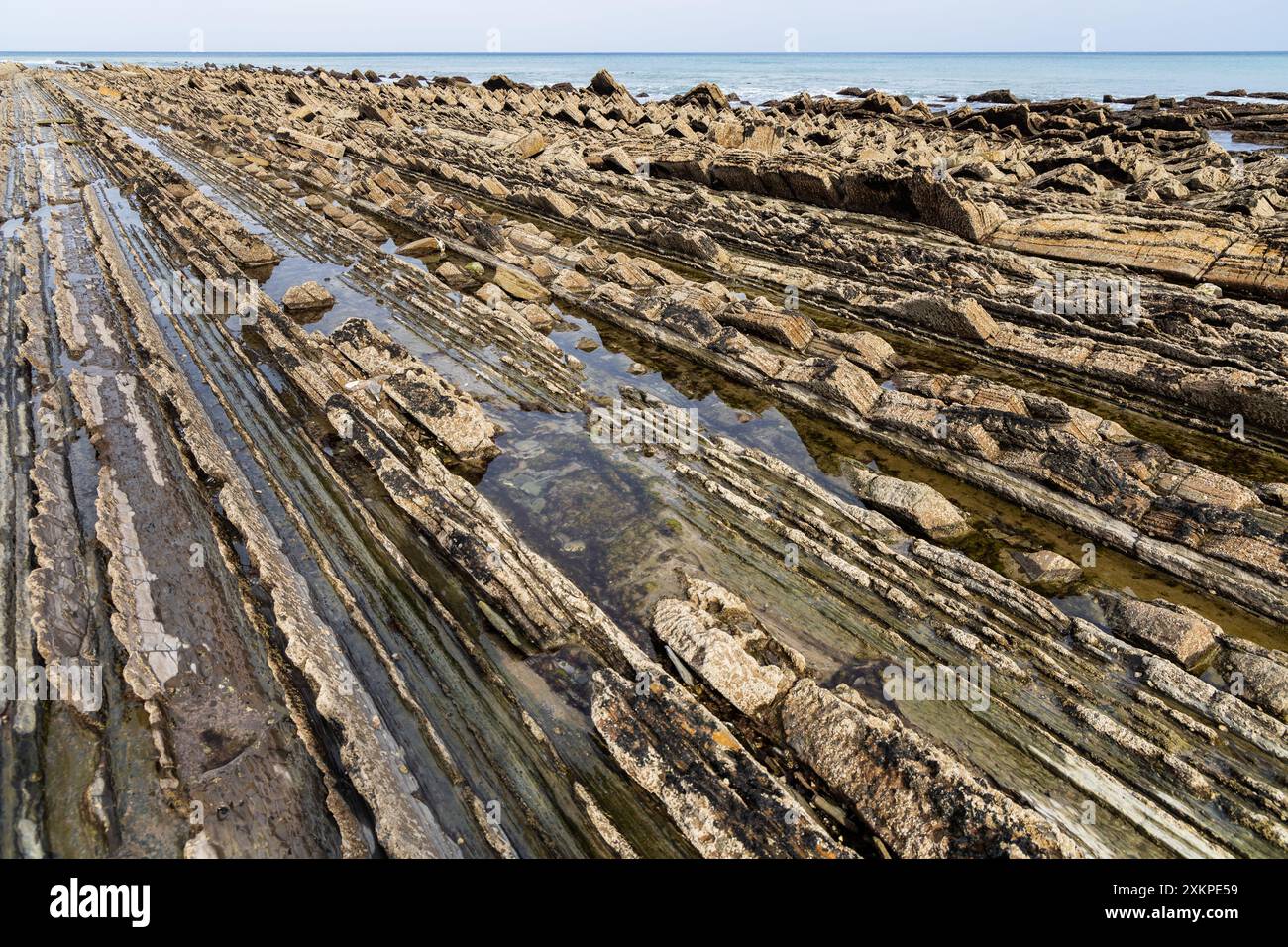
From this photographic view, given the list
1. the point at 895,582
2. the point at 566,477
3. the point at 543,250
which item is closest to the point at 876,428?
the point at 895,582

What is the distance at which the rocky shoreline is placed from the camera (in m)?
6.43

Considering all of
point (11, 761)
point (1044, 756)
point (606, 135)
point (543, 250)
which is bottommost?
point (1044, 756)

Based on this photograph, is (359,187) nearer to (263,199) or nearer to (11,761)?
(263,199)

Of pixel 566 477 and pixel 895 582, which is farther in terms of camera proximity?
pixel 566 477

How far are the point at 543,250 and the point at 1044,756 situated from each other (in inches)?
850

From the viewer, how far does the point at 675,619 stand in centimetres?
823

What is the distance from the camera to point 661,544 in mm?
10102

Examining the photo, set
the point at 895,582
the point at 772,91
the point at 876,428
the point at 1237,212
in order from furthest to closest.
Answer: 1. the point at 772,91
2. the point at 1237,212
3. the point at 876,428
4. the point at 895,582

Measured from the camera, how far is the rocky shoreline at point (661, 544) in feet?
21.1

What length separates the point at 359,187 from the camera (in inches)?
1247
